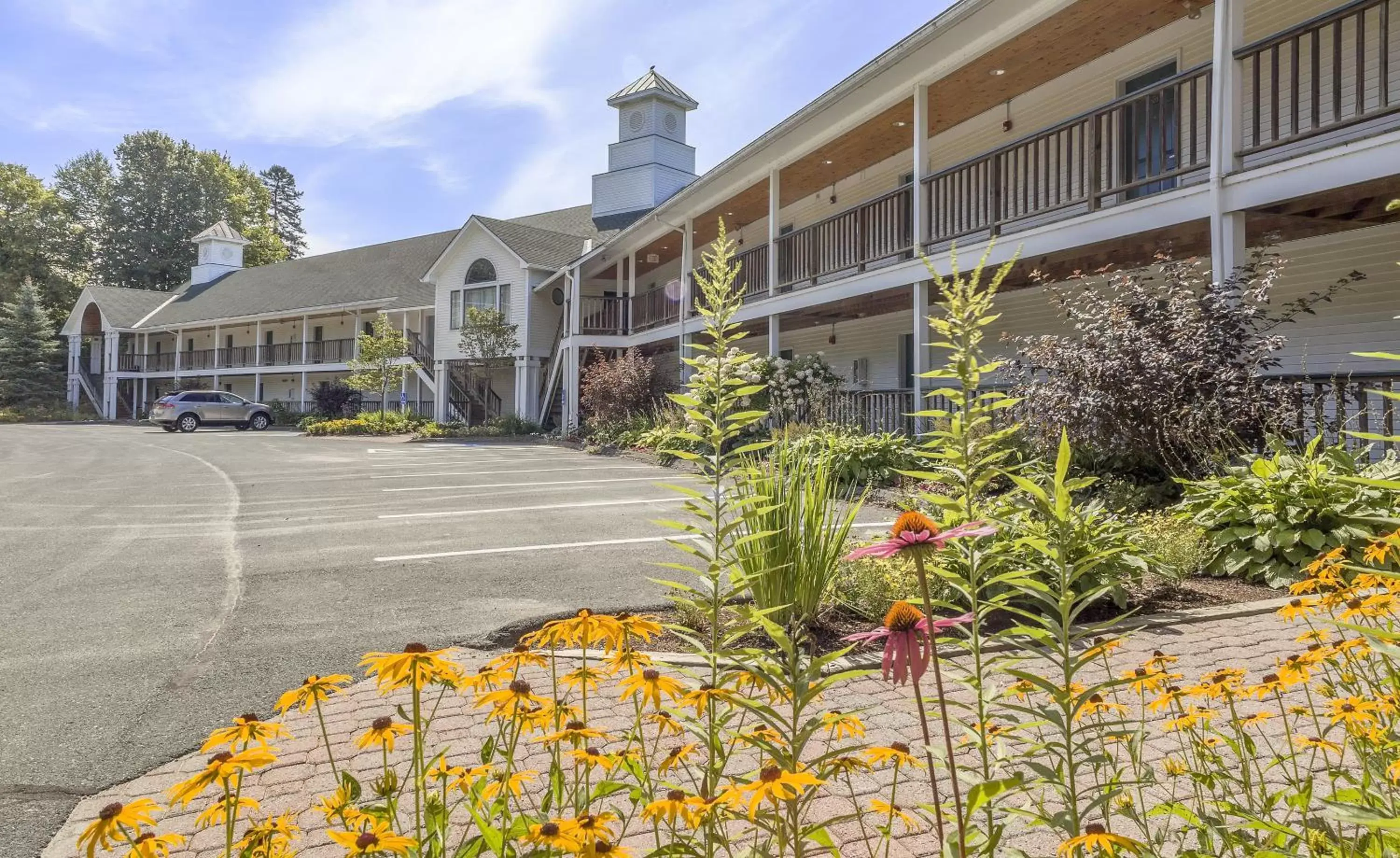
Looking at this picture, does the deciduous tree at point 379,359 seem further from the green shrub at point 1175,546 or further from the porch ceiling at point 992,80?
the green shrub at point 1175,546

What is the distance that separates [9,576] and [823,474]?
248 inches

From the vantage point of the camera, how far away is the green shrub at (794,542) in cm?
378

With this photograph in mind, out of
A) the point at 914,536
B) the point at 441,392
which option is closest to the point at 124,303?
the point at 441,392

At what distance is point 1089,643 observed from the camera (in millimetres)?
4223

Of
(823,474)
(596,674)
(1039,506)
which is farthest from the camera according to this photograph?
(823,474)

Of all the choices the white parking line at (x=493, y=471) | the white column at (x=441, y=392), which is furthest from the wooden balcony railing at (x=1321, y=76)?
the white column at (x=441, y=392)

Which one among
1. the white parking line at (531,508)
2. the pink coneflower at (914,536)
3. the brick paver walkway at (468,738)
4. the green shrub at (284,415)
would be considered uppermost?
the green shrub at (284,415)

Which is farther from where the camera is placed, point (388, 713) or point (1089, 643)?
point (1089, 643)

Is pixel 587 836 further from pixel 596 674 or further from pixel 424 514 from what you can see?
pixel 424 514

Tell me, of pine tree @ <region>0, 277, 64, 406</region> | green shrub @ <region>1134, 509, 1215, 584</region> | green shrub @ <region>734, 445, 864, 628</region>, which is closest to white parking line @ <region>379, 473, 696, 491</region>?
green shrub @ <region>1134, 509, 1215, 584</region>

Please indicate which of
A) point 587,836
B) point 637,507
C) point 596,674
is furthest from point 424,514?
point 587,836

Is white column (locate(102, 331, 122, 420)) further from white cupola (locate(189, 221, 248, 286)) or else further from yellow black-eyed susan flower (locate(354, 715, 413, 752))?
yellow black-eyed susan flower (locate(354, 715, 413, 752))

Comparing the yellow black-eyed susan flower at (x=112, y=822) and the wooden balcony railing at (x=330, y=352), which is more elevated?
the wooden balcony railing at (x=330, y=352)

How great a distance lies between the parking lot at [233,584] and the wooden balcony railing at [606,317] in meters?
12.1
